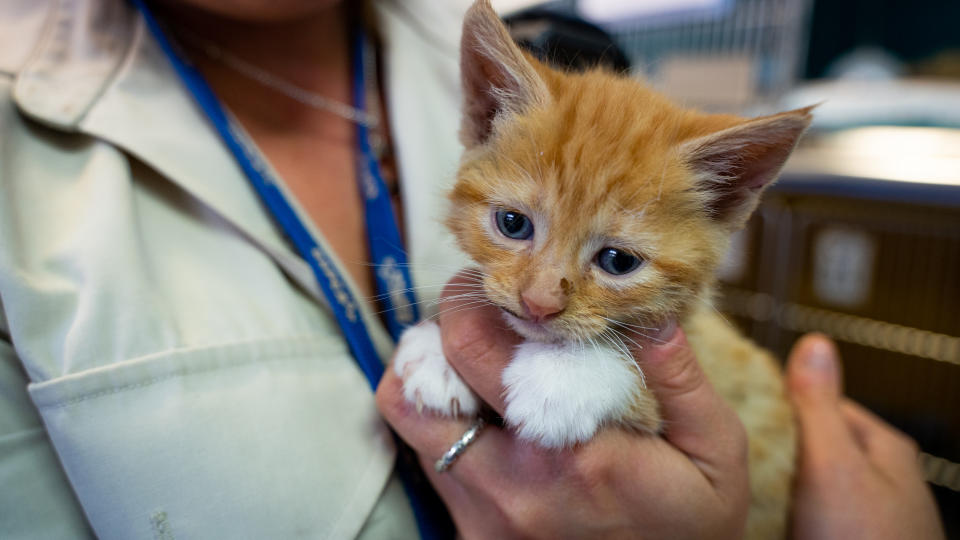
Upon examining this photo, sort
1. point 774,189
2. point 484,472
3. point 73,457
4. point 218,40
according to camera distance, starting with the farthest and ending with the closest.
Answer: point 774,189
point 218,40
point 484,472
point 73,457

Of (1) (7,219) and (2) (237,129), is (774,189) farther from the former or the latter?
(1) (7,219)

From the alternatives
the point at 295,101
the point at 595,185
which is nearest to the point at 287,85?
the point at 295,101

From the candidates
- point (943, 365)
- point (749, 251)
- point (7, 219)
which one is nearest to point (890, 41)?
point (749, 251)

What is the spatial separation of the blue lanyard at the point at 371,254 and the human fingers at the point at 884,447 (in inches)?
39.2

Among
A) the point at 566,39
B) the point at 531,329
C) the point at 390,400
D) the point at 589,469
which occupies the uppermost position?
the point at 566,39

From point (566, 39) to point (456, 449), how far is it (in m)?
1.07

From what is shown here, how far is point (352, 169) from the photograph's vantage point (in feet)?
4.57

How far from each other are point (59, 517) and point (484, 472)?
630 mm

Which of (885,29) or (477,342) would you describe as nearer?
(477,342)

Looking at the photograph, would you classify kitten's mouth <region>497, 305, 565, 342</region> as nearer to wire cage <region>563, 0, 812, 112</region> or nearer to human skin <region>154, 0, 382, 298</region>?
human skin <region>154, 0, 382, 298</region>

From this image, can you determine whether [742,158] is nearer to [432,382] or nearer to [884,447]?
[432,382]

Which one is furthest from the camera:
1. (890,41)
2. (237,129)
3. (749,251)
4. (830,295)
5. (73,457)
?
(890,41)

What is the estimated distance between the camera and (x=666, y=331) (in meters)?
0.96

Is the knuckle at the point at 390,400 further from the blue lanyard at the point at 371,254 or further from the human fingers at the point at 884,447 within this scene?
the human fingers at the point at 884,447
